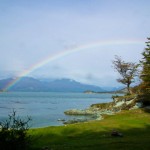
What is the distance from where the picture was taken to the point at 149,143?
26.5 meters

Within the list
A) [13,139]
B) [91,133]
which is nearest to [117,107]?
[91,133]

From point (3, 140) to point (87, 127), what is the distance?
991 inches

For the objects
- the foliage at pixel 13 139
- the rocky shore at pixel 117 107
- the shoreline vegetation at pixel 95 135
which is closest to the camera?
the foliage at pixel 13 139

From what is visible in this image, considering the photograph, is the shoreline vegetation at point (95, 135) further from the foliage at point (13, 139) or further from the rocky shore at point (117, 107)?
the rocky shore at point (117, 107)

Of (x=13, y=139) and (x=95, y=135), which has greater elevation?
(x=13, y=139)

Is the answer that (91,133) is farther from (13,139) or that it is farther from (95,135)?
(13,139)

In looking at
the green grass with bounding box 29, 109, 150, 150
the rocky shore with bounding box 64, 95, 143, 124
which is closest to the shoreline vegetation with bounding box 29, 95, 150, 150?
the green grass with bounding box 29, 109, 150, 150

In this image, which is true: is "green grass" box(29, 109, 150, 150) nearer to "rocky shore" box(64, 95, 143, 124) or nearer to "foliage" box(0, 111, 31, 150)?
"foliage" box(0, 111, 31, 150)

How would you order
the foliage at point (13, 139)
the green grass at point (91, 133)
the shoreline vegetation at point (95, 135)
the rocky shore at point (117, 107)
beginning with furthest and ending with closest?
the rocky shore at point (117, 107)
the green grass at point (91, 133)
the shoreline vegetation at point (95, 135)
the foliage at point (13, 139)

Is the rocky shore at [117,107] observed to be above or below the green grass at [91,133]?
above

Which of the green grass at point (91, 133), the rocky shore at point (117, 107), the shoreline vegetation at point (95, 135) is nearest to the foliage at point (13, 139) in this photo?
the shoreline vegetation at point (95, 135)

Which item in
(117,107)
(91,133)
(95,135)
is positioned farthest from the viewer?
(117,107)

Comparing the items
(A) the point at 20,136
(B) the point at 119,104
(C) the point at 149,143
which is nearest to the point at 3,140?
(A) the point at 20,136

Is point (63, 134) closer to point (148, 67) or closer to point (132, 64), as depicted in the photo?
point (148, 67)
